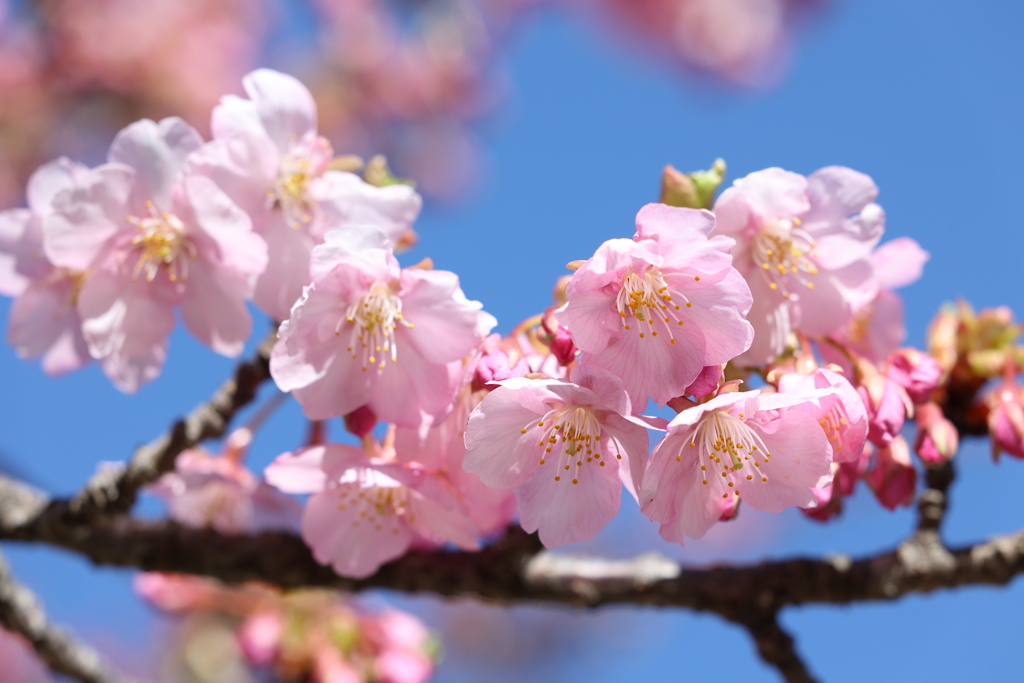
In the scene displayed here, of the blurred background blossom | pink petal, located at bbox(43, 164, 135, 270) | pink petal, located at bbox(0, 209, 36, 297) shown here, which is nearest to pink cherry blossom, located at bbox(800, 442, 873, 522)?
pink petal, located at bbox(43, 164, 135, 270)

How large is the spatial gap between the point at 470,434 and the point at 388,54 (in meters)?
7.72

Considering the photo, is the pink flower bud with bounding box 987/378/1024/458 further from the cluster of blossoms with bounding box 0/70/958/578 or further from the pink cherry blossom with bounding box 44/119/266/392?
the pink cherry blossom with bounding box 44/119/266/392

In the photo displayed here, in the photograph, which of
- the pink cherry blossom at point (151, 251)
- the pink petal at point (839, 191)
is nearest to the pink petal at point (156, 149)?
the pink cherry blossom at point (151, 251)

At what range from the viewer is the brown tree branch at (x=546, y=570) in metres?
1.87

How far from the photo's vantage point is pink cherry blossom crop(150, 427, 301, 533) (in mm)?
2121

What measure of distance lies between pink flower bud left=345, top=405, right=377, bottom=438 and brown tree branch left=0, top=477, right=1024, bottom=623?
0.53 metres

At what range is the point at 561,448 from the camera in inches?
53.7

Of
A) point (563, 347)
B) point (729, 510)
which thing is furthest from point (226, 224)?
point (729, 510)

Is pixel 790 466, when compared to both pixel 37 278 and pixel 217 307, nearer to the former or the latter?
pixel 217 307

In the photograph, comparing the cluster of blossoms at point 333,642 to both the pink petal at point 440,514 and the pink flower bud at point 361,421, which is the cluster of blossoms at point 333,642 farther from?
the pink flower bud at point 361,421

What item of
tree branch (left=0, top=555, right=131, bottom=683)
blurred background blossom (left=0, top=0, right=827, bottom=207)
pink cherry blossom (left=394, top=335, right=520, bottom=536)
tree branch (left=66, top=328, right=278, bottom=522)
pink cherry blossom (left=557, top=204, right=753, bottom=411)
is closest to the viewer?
pink cherry blossom (left=557, top=204, right=753, bottom=411)

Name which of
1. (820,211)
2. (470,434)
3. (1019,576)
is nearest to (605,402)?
(470,434)

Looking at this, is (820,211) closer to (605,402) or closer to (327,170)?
(605,402)

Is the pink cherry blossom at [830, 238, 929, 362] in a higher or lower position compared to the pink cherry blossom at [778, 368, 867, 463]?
higher
